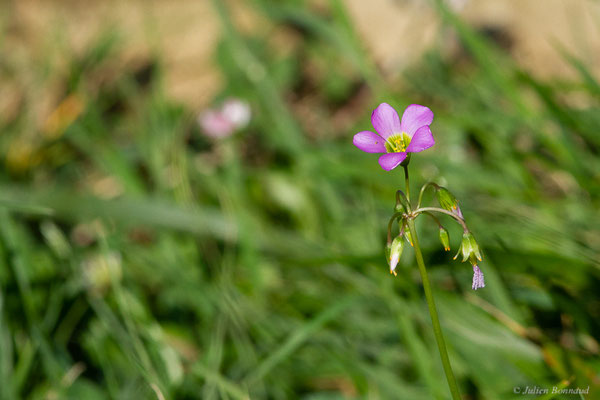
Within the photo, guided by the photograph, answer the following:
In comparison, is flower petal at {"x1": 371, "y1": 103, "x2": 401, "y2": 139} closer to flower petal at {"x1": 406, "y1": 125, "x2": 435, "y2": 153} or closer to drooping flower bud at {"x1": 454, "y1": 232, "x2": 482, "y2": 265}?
flower petal at {"x1": 406, "y1": 125, "x2": 435, "y2": 153}

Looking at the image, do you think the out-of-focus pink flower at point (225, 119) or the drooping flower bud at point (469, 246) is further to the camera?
the out-of-focus pink flower at point (225, 119)

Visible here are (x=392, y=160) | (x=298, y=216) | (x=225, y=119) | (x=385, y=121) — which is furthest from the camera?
(x=225, y=119)

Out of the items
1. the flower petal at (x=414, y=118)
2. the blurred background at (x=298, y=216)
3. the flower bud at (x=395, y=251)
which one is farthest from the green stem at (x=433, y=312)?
the blurred background at (x=298, y=216)

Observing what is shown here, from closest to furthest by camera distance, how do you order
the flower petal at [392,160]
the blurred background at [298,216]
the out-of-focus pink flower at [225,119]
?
the flower petal at [392,160], the blurred background at [298,216], the out-of-focus pink flower at [225,119]

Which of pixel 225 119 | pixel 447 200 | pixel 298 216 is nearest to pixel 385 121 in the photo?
A: pixel 447 200

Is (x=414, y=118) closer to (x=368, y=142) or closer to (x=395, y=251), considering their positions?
(x=368, y=142)

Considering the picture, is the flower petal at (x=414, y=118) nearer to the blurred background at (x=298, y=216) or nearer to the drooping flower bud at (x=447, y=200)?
the drooping flower bud at (x=447, y=200)

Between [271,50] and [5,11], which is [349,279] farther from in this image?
[5,11]
